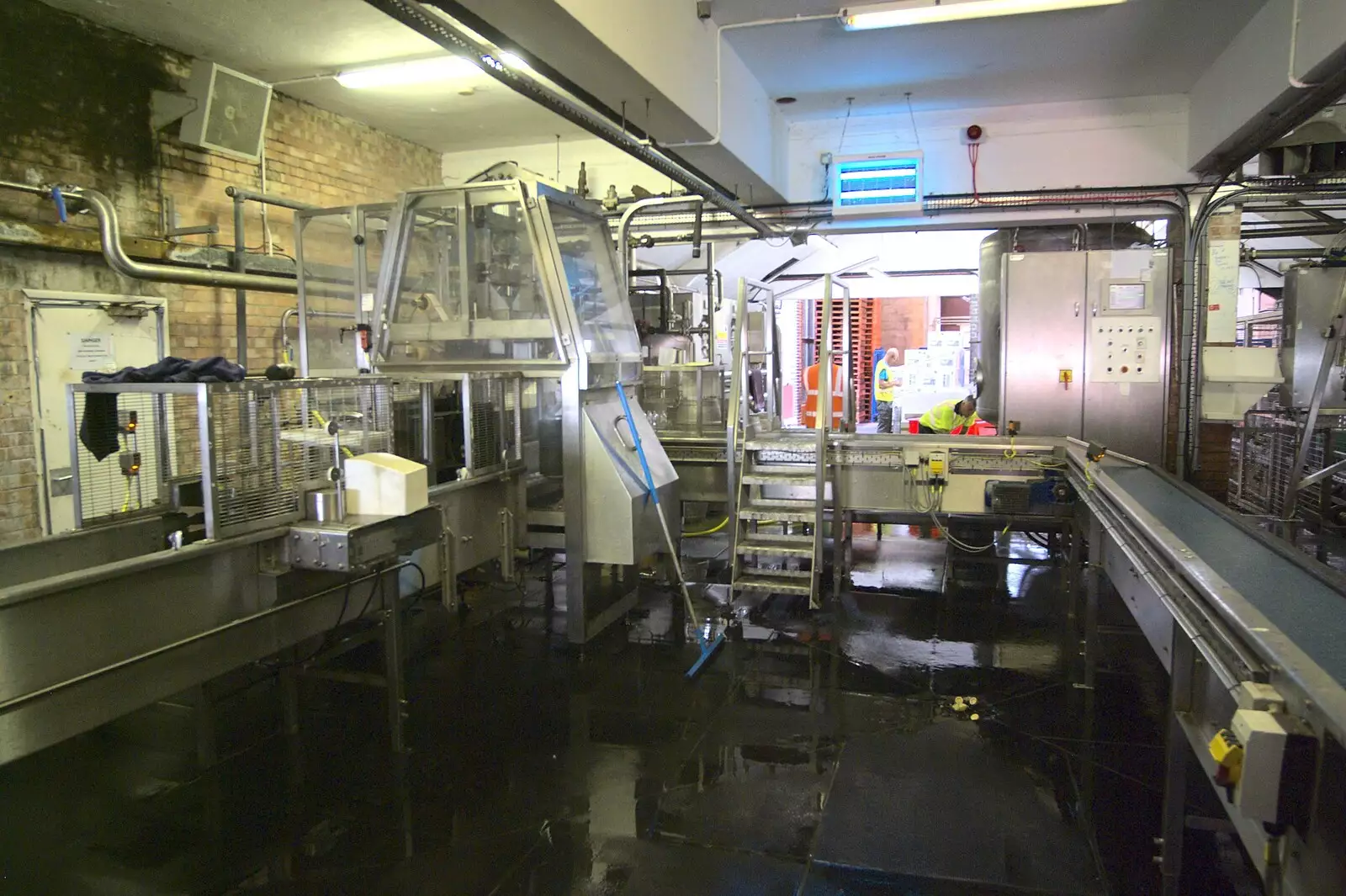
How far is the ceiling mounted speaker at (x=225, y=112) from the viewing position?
548 cm

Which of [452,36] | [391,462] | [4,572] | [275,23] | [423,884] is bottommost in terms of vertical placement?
[423,884]

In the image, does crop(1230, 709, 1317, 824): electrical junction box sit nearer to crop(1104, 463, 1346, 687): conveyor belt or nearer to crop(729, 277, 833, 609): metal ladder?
crop(1104, 463, 1346, 687): conveyor belt

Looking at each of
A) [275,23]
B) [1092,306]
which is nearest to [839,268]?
[1092,306]

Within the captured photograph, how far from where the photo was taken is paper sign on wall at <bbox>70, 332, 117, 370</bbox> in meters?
5.01

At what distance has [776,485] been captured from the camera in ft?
17.9

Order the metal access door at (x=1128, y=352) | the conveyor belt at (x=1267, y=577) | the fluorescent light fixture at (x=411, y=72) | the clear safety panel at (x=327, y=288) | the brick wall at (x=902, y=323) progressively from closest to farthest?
1. the conveyor belt at (x=1267, y=577)
2. the clear safety panel at (x=327, y=288)
3. the fluorescent light fixture at (x=411, y=72)
4. the metal access door at (x=1128, y=352)
5. the brick wall at (x=902, y=323)

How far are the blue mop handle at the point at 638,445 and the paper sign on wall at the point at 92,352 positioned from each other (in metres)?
3.18

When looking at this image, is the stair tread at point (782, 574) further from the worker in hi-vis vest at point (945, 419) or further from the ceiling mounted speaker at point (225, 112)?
the ceiling mounted speaker at point (225, 112)

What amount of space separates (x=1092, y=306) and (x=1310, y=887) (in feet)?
17.9

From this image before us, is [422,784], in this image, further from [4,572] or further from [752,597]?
[752,597]

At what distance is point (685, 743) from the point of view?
342cm

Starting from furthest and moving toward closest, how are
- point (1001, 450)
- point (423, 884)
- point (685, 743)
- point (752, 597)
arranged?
point (752, 597) → point (1001, 450) → point (685, 743) → point (423, 884)

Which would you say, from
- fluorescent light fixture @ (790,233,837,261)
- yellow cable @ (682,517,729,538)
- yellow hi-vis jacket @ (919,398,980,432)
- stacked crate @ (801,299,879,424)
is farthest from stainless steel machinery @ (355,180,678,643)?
stacked crate @ (801,299,879,424)

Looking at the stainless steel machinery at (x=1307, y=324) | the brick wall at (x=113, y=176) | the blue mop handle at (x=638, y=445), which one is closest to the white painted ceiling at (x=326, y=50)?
the brick wall at (x=113, y=176)
